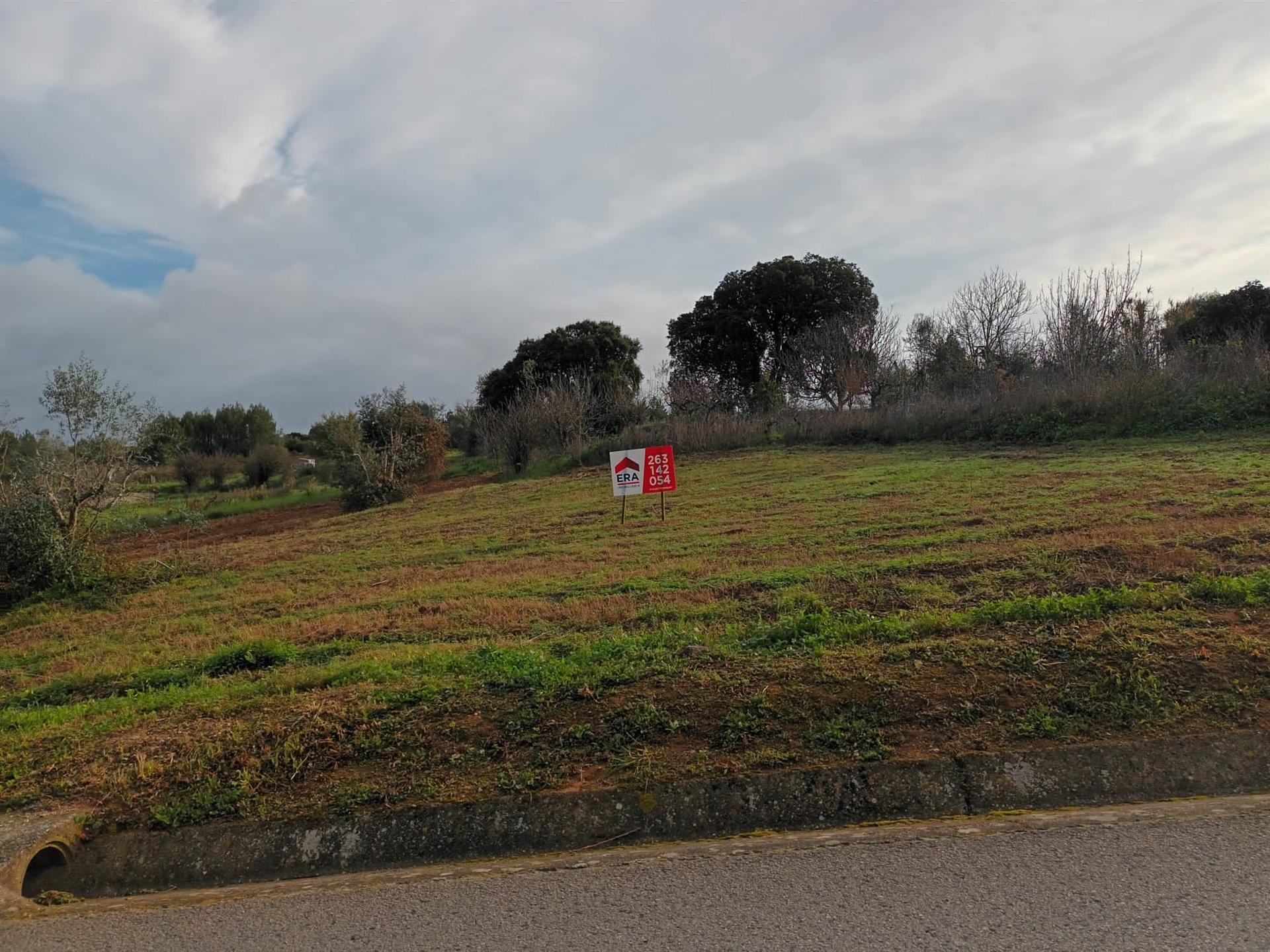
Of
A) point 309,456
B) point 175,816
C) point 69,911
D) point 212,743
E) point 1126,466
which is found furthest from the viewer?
point 309,456

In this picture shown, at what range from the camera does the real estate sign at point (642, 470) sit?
16.5 meters

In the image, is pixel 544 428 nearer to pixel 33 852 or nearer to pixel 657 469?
pixel 657 469

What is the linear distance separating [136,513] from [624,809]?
57.8 feet

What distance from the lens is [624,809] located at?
155 inches

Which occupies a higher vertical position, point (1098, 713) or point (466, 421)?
A: point (466, 421)

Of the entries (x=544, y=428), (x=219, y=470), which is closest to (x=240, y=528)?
(x=544, y=428)

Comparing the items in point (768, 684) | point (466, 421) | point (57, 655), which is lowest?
point (57, 655)

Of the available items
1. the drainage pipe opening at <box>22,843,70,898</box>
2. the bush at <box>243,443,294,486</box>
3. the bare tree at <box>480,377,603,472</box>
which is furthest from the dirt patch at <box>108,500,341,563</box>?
the drainage pipe opening at <box>22,843,70,898</box>

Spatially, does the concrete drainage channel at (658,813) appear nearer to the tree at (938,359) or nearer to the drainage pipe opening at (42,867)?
the drainage pipe opening at (42,867)

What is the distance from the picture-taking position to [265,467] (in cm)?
4262

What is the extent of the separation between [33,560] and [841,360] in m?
34.8

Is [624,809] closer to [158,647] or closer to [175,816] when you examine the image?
[175,816]

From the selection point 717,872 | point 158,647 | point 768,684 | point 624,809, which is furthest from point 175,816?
point 158,647

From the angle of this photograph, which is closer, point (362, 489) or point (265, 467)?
point (362, 489)
